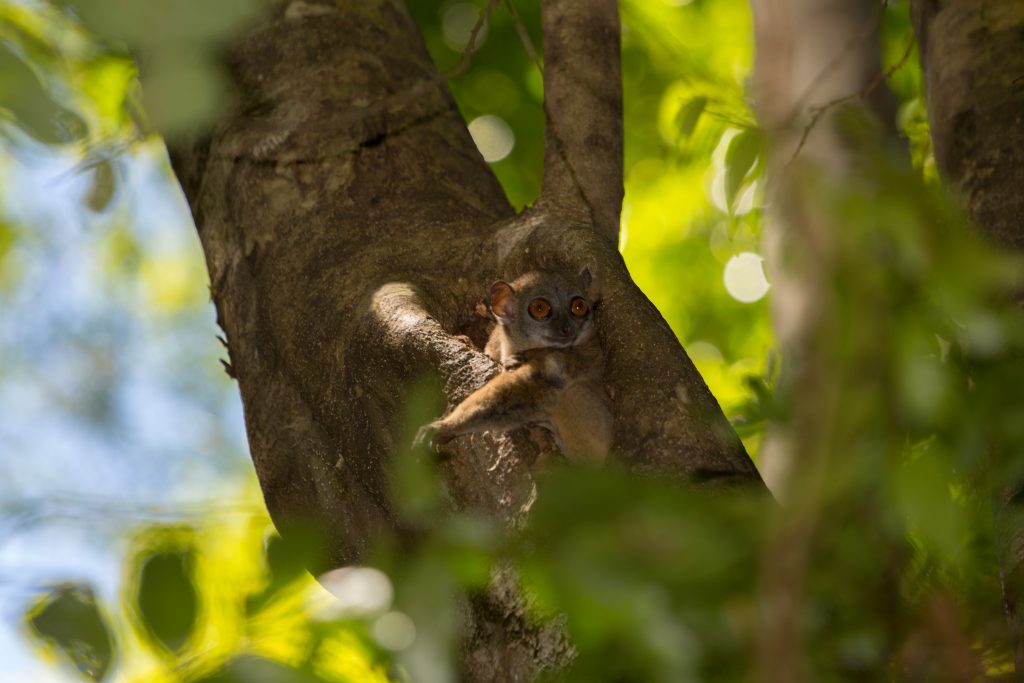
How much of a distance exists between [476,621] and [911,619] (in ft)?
4.29

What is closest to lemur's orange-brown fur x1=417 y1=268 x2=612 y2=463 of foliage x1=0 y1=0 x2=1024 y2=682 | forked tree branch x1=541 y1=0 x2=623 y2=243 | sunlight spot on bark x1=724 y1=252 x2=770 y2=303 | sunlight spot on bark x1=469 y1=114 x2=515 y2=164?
forked tree branch x1=541 y1=0 x2=623 y2=243

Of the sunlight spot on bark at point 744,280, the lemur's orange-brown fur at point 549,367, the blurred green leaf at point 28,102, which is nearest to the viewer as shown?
the blurred green leaf at point 28,102

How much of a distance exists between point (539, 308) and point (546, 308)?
0.03 meters

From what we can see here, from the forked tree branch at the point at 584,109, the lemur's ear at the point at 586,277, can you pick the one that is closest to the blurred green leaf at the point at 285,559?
the lemur's ear at the point at 586,277

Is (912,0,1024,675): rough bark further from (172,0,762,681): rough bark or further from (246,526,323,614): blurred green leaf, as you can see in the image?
(246,526,323,614): blurred green leaf

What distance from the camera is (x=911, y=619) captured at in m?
1.37

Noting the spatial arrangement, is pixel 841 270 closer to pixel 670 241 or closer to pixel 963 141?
pixel 963 141

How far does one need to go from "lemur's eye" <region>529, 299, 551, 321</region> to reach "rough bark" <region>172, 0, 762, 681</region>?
180mm

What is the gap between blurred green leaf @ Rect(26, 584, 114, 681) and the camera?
1.23m

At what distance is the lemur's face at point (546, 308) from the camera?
347 centimetres

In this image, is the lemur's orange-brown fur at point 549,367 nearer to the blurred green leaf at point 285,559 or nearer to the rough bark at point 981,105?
the rough bark at point 981,105

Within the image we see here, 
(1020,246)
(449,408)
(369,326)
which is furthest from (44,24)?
(1020,246)

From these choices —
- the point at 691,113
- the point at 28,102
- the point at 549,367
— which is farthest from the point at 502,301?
the point at 28,102

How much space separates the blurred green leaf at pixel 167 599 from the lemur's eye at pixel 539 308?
2.40 metres
